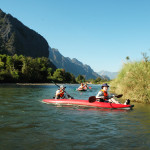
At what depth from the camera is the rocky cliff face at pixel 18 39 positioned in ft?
446

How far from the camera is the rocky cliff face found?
136 meters

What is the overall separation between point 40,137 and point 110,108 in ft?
22.1

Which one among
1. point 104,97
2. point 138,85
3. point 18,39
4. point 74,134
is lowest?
point 74,134

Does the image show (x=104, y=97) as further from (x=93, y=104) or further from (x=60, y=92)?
(x=60, y=92)

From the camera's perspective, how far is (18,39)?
14600 cm

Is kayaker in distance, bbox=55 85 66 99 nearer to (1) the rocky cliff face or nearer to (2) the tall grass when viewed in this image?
A: (2) the tall grass

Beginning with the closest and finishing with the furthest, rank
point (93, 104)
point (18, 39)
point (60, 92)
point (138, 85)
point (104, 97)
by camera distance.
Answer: point (104, 97), point (93, 104), point (60, 92), point (138, 85), point (18, 39)

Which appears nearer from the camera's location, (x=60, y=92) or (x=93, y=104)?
(x=93, y=104)

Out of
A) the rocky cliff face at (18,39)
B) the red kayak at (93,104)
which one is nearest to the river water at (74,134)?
the red kayak at (93,104)

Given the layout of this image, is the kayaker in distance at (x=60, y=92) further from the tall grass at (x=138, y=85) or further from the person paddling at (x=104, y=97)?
the tall grass at (x=138, y=85)

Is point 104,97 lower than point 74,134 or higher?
higher

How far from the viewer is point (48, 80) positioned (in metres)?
94.4

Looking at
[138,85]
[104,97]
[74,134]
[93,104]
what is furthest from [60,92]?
[74,134]

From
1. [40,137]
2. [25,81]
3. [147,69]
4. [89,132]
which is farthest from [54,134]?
[25,81]
